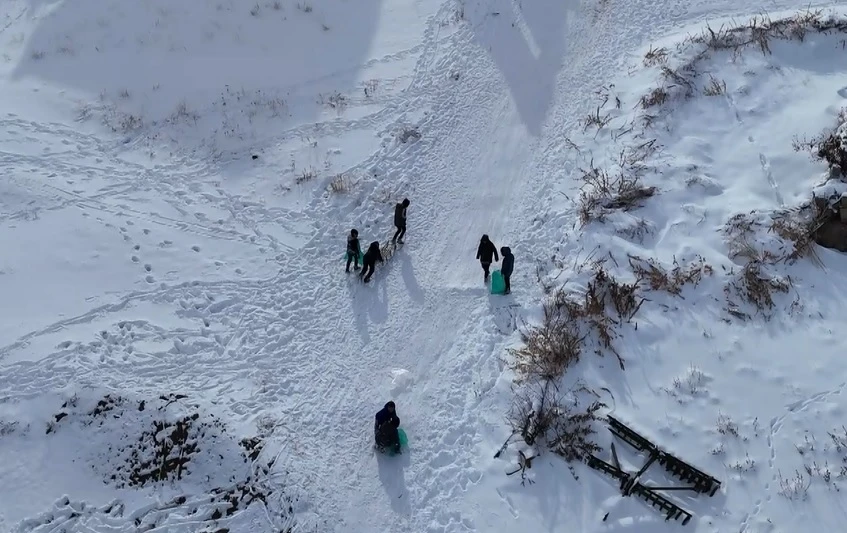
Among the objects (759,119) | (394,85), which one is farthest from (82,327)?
(759,119)

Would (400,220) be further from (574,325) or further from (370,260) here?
(574,325)

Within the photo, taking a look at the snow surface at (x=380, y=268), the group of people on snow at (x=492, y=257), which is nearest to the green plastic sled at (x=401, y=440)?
the snow surface at (x=380, y=268)

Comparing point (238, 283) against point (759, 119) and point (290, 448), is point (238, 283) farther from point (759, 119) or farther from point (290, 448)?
point (759, 119)

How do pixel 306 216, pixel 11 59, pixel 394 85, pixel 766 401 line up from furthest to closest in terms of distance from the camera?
pixel 11 59, pixel 394 85, pixel 306 216, pixel 766 401

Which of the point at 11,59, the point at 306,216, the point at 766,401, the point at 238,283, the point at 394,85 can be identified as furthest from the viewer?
the point at 11,59

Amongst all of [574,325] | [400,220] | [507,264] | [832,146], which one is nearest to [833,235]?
[832,146]

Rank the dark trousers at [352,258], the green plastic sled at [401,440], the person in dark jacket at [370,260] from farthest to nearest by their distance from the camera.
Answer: the dark trousers at [352,258]
the person in dark jacket at [370,260]
the green plastic sled at [401,440]

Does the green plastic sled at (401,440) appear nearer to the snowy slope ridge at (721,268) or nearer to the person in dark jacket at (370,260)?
the snowy slope ridge at (721,268)
